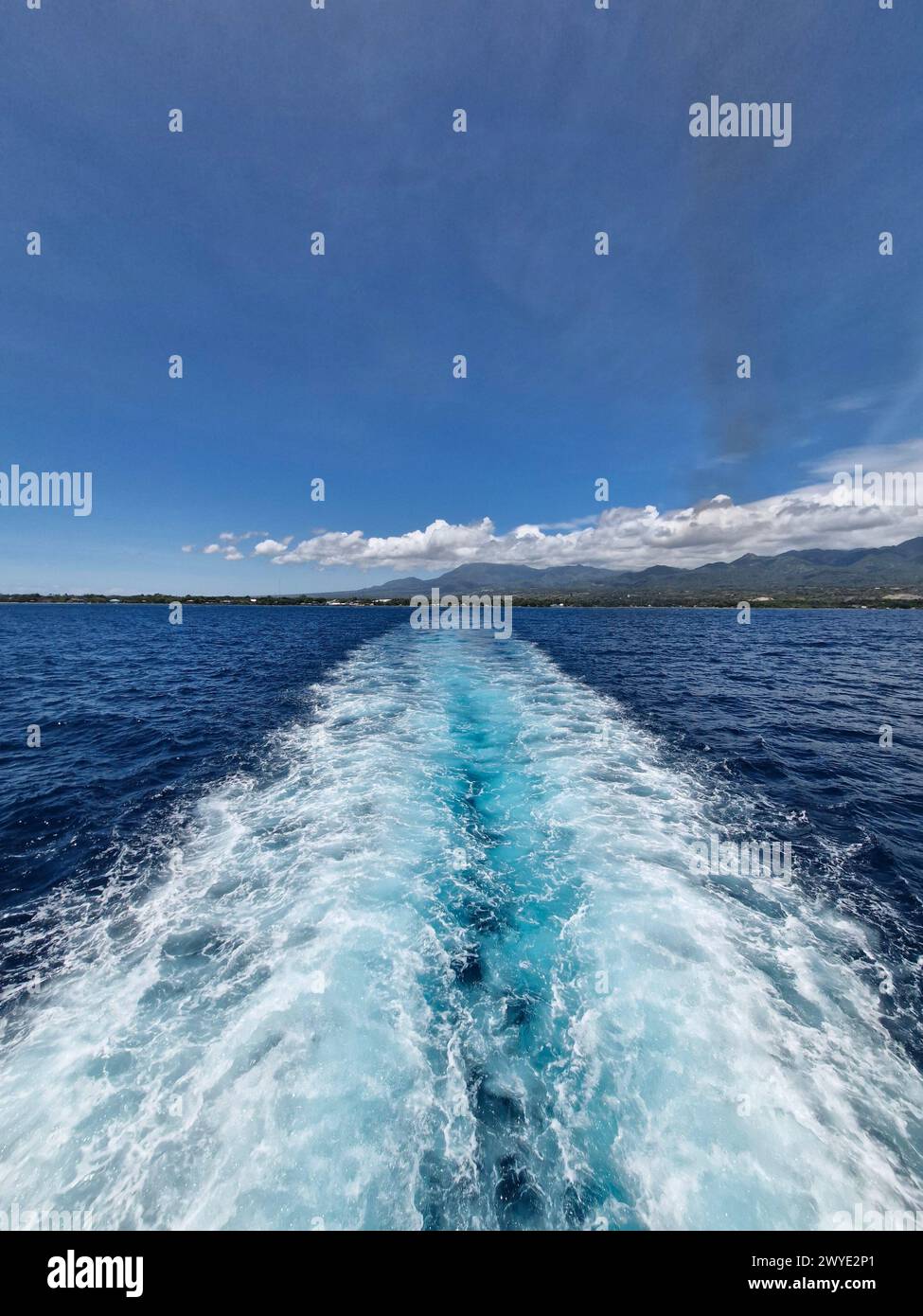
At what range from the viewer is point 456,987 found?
7.31m

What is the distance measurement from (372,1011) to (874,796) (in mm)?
17133

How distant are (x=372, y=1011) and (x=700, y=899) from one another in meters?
7.09

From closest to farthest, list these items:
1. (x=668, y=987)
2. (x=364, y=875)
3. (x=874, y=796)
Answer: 1. (x=668, y=987)
2. (x=364, y=875)
3. (x=874, y=796)

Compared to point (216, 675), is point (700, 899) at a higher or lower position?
lower

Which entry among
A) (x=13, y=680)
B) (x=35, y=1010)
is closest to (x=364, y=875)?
(x=35, y=1010)

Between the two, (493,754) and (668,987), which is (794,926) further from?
(493,754)

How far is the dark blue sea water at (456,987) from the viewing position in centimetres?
490

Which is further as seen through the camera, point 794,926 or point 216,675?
point 216,675

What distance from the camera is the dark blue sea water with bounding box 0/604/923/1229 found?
16.1ft
